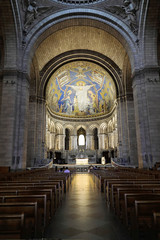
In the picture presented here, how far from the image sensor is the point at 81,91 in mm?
32219

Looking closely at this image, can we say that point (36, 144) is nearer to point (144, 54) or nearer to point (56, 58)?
point (56, 58)

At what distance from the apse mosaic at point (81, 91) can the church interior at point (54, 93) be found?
36 centimetres

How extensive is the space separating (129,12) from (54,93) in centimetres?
1724

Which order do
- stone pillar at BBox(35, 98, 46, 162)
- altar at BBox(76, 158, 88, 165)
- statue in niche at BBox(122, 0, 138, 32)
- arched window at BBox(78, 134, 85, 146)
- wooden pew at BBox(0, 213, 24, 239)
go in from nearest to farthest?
wooden pew at BBox(0, 213, 24, 239) < statue in niche at BBox(122, 0, 138, 32) < stone pillar at BBox(35, 98, 46, 162) < altar at BBox(76, 158, 88, 165) < arched window at BBox(78, 134, 85, 146)

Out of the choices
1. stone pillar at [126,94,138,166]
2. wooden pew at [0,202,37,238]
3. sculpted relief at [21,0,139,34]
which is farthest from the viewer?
stone pillar at [126,94,138,166]

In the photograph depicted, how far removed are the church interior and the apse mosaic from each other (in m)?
0.36

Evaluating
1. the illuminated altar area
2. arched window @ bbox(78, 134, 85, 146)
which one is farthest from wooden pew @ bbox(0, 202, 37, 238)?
arched window @ bbox(78, 134, 85, 146)

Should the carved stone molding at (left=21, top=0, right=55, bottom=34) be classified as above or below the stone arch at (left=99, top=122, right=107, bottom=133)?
above

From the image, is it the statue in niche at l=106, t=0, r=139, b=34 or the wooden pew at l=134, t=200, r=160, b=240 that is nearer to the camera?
the wooden pew at l=134, t=200, r=160, b=240

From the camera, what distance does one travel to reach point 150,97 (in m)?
13.0

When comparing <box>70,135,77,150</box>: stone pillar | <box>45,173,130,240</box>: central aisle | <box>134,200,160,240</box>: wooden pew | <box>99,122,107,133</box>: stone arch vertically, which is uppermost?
<box>99,122,107,133</box>: stone arch

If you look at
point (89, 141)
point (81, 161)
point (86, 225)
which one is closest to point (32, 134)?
point (81, 161)

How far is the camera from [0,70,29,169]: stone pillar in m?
12.1

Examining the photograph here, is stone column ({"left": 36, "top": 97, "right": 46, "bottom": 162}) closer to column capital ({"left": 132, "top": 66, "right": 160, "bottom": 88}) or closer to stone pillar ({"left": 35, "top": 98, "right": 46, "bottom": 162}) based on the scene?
stone pillar ({"left": 35, "top": 98, "right": 46, "bottom": 162})
